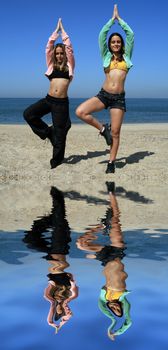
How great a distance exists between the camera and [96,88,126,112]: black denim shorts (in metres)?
8.88

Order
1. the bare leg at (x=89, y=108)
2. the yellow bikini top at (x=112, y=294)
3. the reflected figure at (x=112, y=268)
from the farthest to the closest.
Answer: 1. the bare leg at (x=89, y=108)
2. the yellow bikini top at (x=112, y=294)
3. the reflected figure at (x=112, y=268)

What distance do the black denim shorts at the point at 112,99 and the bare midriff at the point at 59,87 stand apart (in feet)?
1.80

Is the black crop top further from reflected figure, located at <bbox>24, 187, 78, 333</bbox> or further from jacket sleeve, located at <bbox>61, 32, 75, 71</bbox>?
reflected figure, located at <bbox>24, 187, 78, 333</bbox>

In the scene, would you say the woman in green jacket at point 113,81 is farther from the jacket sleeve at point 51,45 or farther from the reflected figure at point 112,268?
the reflected figure at point 112,268

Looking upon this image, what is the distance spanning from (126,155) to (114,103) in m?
1.70

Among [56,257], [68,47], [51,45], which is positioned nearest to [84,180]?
[68,47]

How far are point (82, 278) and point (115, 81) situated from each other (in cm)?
578

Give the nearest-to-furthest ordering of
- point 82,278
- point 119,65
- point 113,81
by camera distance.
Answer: point 82,278 < point 119,65 < point 113,81

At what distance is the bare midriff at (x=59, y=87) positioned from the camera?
28.9ft

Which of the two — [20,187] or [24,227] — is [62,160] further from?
[24,227]

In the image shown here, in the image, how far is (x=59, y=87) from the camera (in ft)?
29.1

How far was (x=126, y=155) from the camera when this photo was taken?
10.4 meters

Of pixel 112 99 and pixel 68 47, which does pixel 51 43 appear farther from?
pixel 112 99

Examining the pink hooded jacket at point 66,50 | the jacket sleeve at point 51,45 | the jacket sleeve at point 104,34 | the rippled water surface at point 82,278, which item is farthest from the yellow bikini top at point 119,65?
the rippled water surface at point 82,278
